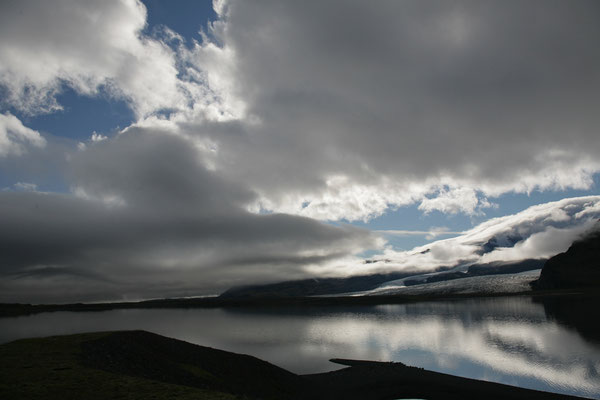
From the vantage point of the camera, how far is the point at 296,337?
99.9m

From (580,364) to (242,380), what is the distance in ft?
171

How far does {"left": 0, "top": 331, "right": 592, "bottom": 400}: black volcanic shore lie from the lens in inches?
1056

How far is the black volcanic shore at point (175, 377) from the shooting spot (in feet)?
88.0

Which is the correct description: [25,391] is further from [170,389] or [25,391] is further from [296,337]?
[296,337]

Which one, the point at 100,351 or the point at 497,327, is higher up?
the point at 100,351

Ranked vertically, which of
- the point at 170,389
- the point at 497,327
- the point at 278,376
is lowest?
the point at 497,327

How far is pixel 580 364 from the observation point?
5369 cm

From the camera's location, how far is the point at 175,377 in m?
36.8

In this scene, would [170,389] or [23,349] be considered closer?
Result: [170,389]

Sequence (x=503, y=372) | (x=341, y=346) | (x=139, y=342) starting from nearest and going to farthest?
1. (x=139, y=342)
2. (x=503, y=372)
3. (x=341, y=346)

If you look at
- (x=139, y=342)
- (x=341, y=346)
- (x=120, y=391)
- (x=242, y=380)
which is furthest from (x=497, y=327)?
(x=120, y=391)

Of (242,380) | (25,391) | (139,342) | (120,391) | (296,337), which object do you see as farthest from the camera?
(296,337)

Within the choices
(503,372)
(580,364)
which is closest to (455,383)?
(503,372)

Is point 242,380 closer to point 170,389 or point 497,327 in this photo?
point 170,389
